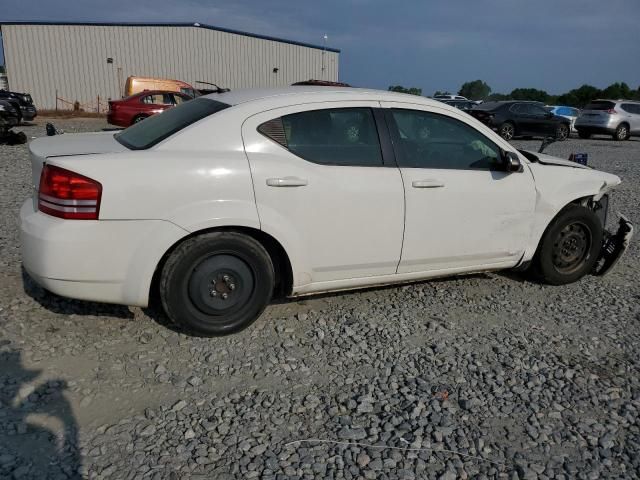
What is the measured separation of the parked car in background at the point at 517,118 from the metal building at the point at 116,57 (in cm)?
1827

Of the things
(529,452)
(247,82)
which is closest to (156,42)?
(247,82)

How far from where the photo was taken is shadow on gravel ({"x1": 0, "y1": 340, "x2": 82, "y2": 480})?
2328 millimetres

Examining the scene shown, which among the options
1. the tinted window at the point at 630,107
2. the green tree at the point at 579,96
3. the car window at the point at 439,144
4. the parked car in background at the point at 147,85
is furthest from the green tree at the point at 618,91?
the car window at the point at 439,144

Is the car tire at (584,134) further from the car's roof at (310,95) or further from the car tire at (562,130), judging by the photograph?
the car's roof at (310,95)

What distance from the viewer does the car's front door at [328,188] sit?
11.3 feet

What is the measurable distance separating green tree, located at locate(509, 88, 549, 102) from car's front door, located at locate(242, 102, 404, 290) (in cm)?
6552

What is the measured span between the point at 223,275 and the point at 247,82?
108 ft

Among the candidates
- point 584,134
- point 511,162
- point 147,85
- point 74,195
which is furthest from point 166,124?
point 584,134

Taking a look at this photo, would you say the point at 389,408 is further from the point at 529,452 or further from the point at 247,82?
the point at 247,82

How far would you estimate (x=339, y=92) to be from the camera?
383 centimetres

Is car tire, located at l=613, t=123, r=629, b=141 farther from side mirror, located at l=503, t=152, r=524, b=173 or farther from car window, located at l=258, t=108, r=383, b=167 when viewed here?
car window, located at l=258, t=108, r=383, b=167

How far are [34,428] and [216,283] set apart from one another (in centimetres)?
129

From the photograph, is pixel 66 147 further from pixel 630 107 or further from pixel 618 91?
pixel 618 91

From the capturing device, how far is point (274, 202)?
11.2 ft
